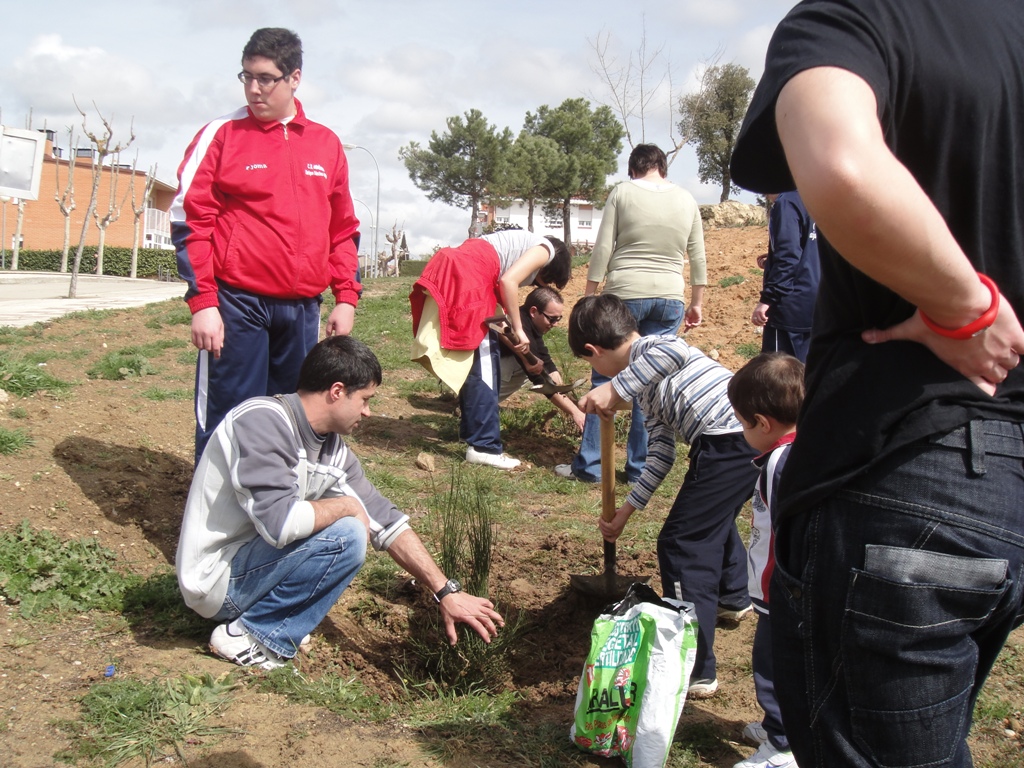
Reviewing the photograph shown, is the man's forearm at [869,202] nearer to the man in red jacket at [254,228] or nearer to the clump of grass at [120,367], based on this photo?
the man in red jacket at [254,228]

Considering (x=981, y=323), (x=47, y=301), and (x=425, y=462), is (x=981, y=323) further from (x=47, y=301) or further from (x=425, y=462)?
(x=47, y=301)

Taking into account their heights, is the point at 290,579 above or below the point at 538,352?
below

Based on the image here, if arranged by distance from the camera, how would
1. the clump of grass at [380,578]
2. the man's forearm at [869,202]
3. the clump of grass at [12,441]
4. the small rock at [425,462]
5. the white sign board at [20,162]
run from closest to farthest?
1. the man's forearm at [869,202]
2. the clump of grass at [380,578]
3. the clump of grass at [12,441]
4. the small rock at [425,462]
5. the white sign board at [20,162]

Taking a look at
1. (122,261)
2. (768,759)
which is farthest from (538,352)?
(122,261)

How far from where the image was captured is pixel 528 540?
15.4 ft

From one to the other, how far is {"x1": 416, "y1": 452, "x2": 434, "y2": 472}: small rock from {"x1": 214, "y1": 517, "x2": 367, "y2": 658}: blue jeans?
2642mm

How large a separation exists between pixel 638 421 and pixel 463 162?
133 feet

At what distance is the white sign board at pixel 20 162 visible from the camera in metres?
10.1

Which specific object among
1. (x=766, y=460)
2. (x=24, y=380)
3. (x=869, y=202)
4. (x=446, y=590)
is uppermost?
(x=869, y=202)

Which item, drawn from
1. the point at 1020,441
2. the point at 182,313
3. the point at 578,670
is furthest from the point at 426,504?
the point at 182,313

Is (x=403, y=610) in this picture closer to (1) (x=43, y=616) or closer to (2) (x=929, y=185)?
(1) (x=43, y=616)

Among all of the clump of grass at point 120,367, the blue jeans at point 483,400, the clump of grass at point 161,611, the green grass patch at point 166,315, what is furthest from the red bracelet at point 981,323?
the green grass patch at point 166,315

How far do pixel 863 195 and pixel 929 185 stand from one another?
0.25 m

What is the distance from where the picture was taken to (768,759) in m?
2.69
